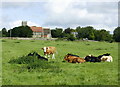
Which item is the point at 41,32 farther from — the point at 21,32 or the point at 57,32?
the point at 21,32

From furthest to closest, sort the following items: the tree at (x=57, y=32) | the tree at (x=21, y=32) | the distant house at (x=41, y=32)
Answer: the distant house at (x=41, y=32) → the tree at (x=57, y=32) → the tree at (x=21, y=32)

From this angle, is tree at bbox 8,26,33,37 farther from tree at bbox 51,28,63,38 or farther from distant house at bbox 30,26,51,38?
distant house at bbox 30,26,51,38

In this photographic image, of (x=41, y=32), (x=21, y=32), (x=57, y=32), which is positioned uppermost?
(x=41, y=32)

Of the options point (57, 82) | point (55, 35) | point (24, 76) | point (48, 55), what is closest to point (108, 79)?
point (57, 82)

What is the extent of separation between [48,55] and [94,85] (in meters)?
11.6

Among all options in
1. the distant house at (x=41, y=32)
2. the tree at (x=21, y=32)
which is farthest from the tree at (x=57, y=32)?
the tree at (x=21, y=32)

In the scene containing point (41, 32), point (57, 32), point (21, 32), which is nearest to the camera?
point (21, 32)

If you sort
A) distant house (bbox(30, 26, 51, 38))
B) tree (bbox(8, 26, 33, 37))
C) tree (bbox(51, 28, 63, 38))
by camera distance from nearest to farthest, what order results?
tree (bbox(8, 26, 33, 37)) → tree (bbox(51, 28, 63, 38)) → distant house (bbox(30, 26, 51, 38))

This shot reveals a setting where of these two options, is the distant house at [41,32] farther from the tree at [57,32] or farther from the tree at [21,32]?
the tree at [21,32]

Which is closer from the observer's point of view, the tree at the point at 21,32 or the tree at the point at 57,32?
the tree at the point at 21,32

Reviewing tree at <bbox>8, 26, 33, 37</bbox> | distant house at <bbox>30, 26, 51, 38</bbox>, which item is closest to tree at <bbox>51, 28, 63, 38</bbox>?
distant house at <bbox>30, 26, 51, 38</bbox>

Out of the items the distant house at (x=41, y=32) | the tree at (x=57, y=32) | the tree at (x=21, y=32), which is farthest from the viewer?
the distant house at (x=41, y=32)

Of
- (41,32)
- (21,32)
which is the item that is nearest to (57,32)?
(41,32)

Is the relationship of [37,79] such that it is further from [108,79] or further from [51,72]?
[108,79]
